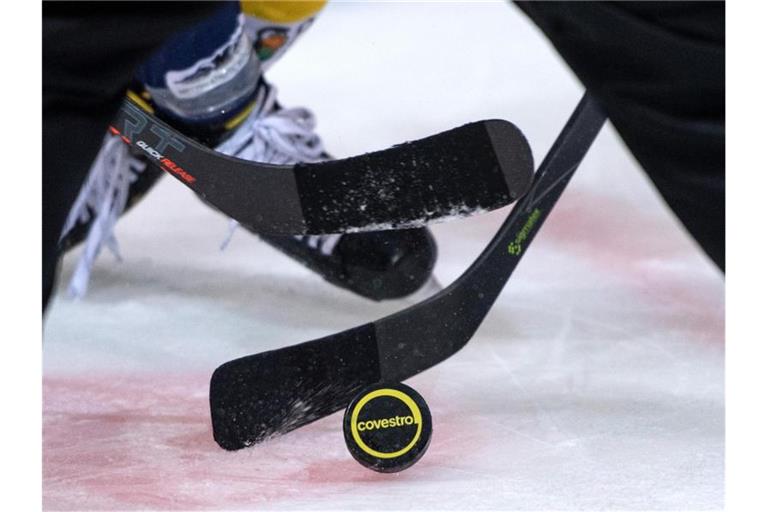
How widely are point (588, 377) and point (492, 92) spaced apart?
97cm

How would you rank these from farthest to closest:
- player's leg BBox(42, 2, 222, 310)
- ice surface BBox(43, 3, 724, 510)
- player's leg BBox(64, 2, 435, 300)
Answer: player's leg BBox(64, 2, 435, 300) < ice surface BBox(43, 3, 724, 510) < player's leg BBox(42, 2, 222, 310)

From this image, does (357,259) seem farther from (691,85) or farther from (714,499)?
(691,85)

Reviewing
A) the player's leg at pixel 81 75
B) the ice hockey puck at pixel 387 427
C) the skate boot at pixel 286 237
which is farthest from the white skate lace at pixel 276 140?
the player's leg at pixel 81 75

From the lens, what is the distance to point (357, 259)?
4.75 ft

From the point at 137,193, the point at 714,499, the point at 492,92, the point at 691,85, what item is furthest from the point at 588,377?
the point at 492,92

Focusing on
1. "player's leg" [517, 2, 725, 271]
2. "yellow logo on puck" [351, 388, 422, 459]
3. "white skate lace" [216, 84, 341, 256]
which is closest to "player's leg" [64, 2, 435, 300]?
"white skate lace" [216, 84, 341, 256]

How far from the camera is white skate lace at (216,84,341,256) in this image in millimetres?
1390

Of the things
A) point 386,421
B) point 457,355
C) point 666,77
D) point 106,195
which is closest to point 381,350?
point 386,421

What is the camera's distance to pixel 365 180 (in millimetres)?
961

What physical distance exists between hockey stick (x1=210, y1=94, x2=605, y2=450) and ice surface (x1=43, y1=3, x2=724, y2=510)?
0.03 metres

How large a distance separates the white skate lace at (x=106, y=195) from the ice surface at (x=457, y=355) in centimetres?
7

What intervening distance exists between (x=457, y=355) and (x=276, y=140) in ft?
1.22

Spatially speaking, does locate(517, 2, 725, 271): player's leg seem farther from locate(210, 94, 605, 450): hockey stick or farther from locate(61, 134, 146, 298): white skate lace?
locate(61, 134, 146, 298): white skate lace

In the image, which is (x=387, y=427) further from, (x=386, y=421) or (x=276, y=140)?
(x=276, y=140)
